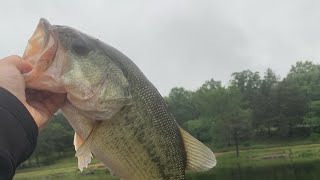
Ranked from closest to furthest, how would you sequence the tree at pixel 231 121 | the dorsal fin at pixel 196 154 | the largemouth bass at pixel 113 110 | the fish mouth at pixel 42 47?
the fish mouth at pixel 42 47 < the largemouth bass at pixel 113 110 < the dorsal fin at pixel 196 154 < the tree at pixel 231 121

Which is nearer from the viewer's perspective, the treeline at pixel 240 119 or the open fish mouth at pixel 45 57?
the open fish mouth at pixel 45 57

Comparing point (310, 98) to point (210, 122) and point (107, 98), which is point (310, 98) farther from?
point (107, 98)

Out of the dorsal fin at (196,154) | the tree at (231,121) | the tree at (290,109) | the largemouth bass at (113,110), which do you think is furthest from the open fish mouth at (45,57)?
the tree at (290,109)

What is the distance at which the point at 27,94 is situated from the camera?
10.2 feet

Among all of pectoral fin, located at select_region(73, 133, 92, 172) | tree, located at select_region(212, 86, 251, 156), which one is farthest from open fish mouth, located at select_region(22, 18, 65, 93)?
tree, located at select_region(212, 86, 251, 156)

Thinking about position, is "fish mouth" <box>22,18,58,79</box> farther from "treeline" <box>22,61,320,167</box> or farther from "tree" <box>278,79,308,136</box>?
"tree" <box>278,79,308,136</box>

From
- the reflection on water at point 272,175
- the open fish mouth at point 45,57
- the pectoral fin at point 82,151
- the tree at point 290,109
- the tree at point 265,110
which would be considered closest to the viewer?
the open fish mouth at point 45,57

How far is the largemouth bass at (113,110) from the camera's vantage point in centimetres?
354

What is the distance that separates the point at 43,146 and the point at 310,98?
4706 centimetres

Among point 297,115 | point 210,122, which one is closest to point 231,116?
point 210,122

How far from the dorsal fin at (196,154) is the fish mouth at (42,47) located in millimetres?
1165

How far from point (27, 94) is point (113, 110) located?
2.41ft

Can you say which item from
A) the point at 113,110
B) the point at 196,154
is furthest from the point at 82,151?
the point at 196,154

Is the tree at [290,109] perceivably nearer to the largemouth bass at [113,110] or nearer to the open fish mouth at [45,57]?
the largemouth bass at [113,110]
